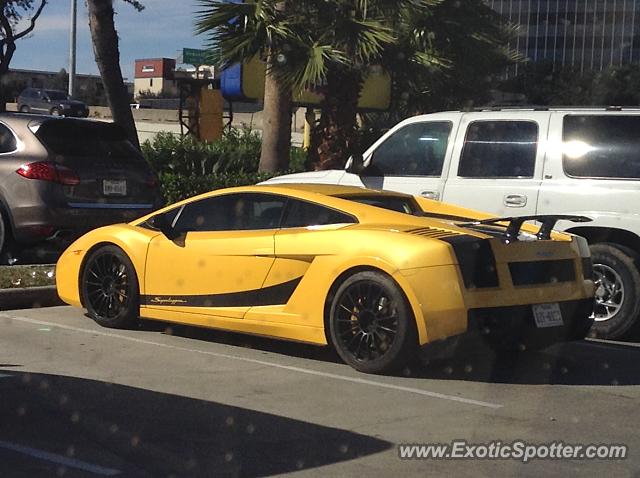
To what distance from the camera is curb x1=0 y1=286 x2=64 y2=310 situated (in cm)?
976

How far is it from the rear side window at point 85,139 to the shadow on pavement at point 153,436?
516 cm

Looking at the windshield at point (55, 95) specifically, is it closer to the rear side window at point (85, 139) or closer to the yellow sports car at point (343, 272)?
the rear side window at point (85, 139)

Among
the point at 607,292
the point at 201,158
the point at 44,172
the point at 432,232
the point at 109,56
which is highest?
the point at 109,56

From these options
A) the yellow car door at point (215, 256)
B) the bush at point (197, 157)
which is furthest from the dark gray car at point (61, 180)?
the bush at point (197, 157)

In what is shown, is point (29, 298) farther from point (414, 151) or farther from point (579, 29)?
point (579, 29)

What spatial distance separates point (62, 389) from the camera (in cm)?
663

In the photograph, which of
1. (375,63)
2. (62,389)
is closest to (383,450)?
(62,389)

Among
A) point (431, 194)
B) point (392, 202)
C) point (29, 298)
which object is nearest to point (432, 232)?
point (392, 202)

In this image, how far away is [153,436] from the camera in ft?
18.3

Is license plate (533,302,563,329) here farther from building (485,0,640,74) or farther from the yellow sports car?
building (485,0,640,74)

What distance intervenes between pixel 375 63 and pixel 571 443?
10.6 m

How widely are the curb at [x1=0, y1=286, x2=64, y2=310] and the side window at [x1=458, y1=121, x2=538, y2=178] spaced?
4.19 m

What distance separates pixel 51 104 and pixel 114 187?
115 feet

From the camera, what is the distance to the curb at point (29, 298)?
9.76 m
